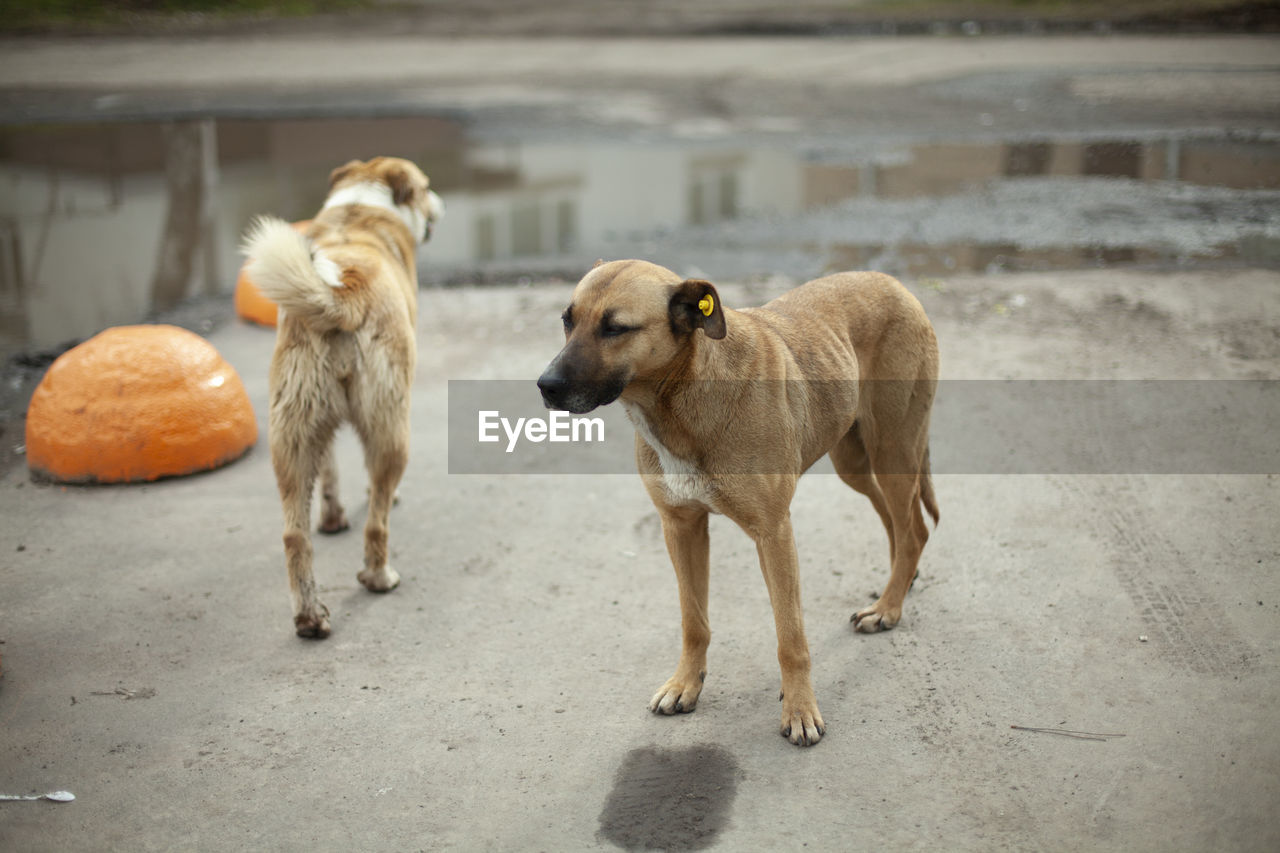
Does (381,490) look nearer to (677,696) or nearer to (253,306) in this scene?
(677,696)

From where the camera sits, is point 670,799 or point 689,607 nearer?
point 670,799

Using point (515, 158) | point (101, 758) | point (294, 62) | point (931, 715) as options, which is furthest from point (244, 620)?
point (294, 62)

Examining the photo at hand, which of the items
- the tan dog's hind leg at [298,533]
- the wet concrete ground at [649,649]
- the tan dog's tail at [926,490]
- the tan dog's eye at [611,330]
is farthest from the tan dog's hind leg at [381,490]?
the tan dog's tail at [926,490]

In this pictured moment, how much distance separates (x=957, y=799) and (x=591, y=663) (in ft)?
5.53

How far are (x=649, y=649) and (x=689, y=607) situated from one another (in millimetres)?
579

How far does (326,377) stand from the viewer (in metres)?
5.04

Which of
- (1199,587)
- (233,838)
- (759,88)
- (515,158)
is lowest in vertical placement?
(233,838)

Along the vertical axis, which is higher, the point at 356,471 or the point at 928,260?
the point at 928,260

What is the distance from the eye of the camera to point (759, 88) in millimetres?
17984

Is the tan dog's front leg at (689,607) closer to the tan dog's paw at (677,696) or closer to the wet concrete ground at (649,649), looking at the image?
the tan dog's paw at (677,696)

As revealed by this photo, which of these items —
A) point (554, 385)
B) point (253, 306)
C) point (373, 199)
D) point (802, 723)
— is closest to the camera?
point (554, 385)

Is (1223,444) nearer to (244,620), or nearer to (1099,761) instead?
(1099,761)

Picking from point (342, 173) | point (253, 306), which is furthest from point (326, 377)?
point (253, 306)

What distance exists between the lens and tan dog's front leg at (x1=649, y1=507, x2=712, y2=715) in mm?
4234
